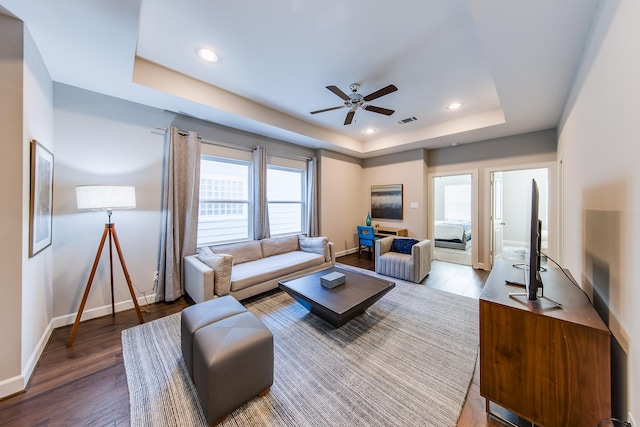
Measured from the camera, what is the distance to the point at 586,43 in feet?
5.52

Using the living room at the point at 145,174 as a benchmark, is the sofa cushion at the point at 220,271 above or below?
below

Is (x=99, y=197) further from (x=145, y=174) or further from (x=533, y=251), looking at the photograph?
(x=533, y=251)

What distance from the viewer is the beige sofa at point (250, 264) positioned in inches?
101

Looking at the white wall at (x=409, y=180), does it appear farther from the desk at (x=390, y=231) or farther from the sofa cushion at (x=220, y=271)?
the sofa cushion at (x=220, y=271)

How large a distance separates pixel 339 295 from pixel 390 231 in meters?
3.22

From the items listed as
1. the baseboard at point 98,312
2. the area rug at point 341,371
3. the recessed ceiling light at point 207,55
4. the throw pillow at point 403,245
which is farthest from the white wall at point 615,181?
the baseboard at point 98,312

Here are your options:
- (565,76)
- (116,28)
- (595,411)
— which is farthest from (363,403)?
(565,76)

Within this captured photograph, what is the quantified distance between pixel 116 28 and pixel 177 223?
2.07 m

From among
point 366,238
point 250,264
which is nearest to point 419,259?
point 366,238

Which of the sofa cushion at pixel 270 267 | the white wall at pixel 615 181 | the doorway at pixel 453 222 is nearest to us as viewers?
the white wall at pixel 615 181

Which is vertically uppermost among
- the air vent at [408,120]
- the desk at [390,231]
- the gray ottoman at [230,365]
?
the air vent at [408,120]

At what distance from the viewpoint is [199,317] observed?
1.67 m

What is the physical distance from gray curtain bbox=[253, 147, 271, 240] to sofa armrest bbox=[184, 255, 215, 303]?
118cm

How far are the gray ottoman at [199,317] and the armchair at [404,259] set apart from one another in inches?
107
